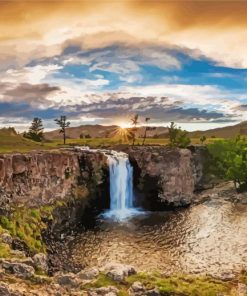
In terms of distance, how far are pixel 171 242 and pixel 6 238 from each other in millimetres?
21594

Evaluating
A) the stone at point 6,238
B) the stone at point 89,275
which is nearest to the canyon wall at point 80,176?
the stone at point 6,238

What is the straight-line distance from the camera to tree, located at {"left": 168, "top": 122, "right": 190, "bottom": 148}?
106075 mm

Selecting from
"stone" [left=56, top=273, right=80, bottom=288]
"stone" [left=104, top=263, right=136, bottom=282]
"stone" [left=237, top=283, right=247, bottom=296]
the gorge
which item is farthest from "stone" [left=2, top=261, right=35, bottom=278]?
"stone" [left=237, top=283, right=247, bottom=296]

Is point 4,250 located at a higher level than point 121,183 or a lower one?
lower

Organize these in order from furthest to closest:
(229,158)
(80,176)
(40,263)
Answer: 1. (229,158)
2. (80,176)
3. (40,263)

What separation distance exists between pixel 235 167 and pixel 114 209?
3006 centimetres

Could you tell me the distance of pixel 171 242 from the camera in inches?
2265

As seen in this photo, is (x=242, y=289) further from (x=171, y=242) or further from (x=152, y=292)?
(x=171, y=242)

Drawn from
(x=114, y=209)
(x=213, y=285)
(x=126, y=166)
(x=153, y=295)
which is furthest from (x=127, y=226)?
(x=153, y=295)

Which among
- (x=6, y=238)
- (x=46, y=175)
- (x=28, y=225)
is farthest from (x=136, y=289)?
(x=46, y=175)

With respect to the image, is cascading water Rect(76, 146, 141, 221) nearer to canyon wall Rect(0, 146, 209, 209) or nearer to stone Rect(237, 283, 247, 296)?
canyon wall Rect(0, 146, 209, 209)

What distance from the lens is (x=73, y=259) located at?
5138 cm

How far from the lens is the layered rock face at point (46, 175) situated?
59219 mm

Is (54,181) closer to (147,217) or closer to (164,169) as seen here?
(147,217)
